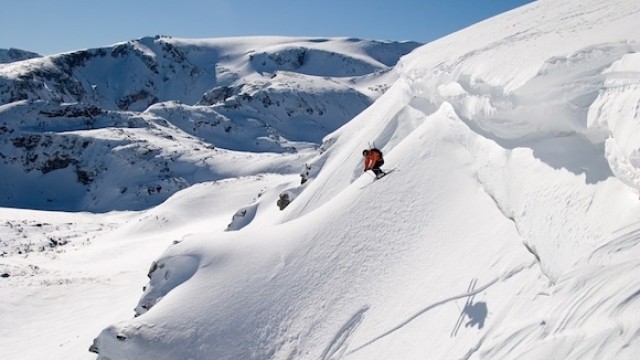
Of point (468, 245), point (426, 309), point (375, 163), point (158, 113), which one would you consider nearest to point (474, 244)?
point (468, 245)

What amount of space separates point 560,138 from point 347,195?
6.28 metres

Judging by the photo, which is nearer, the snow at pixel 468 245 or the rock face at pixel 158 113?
the snow at pixel 468 245

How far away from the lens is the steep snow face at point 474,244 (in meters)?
5.40

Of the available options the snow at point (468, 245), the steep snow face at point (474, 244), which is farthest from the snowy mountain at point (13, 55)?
the steep snow face at point (474, 244)

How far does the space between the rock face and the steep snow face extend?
123ft

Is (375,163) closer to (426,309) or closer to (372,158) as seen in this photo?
(372,158)

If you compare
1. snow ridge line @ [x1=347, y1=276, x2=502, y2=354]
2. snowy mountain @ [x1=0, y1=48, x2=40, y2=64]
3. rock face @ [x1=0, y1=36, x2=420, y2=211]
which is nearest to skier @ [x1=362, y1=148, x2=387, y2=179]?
snow ridge line @ [x1=347, y1=276, x2=502, y2=354]

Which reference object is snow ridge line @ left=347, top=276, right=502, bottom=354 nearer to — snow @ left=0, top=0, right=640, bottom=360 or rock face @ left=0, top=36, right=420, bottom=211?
snow @ left=0, top=0, right=640, bottom=360

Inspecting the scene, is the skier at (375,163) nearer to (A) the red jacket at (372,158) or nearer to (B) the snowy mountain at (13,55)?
(A) the red jacket at (372,158)

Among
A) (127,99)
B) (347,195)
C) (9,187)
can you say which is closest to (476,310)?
(347,195)

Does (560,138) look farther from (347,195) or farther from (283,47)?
(283,47)

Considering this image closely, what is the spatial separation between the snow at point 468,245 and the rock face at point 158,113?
3711 centimetres

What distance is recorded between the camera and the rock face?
56156mm

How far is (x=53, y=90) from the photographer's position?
100m
